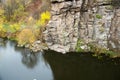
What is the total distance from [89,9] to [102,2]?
2.21 m

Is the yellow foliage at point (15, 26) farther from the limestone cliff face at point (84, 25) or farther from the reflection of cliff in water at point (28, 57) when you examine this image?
the limestone cliff face at point (84, 25)

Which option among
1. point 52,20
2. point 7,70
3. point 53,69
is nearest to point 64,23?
point 52,20

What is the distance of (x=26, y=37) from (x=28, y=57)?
6.67m

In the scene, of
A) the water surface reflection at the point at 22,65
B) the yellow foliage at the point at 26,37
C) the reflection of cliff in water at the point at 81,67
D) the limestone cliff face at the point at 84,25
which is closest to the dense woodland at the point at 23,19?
the yellow foliage at the point at 26,37

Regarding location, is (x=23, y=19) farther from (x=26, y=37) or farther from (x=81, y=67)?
(x=81, y=67)

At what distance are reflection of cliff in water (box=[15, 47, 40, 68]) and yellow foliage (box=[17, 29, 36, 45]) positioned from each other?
2.09m

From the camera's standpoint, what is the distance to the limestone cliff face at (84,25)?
1571 inches

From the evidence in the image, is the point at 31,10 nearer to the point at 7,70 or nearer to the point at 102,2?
the point at 102,2

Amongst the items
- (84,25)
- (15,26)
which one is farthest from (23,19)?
(84,25)

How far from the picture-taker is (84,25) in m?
41.8

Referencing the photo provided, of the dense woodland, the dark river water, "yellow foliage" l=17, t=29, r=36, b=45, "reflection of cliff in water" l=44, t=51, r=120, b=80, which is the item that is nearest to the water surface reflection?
the dark river water

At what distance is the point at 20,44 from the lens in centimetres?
4553

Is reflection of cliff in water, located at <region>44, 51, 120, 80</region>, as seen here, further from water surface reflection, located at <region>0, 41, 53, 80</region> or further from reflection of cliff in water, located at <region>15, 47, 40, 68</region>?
reflection of cliff in water, located at <region>15, 47, 40, 68</region>

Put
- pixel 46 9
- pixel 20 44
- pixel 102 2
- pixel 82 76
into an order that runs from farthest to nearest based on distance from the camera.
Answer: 1. pixel 46 9
2. pixel 20 44
3. pixel 102 2
4. pixel 82 76
